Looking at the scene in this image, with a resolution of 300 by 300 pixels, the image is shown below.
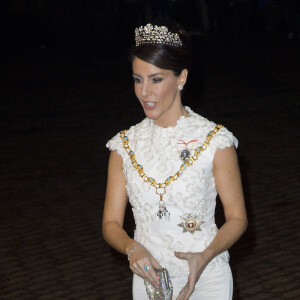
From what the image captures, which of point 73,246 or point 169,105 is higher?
point 169,105

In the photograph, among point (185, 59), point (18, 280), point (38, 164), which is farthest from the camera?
point (38, 164)

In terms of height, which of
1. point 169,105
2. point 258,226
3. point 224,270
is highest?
point 169,105

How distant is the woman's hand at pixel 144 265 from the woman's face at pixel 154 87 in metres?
0.64

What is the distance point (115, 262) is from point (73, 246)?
54 centimetres

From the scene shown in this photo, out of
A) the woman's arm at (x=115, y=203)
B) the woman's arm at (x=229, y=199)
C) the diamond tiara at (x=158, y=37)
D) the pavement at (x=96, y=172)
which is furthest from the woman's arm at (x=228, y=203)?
the pavement at (x=96, y=172)

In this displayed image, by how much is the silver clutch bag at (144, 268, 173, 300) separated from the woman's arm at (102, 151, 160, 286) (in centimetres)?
6

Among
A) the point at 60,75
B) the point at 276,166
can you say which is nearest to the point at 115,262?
the point at 276,166

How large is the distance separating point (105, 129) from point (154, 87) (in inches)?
333

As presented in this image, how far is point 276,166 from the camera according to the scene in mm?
9133

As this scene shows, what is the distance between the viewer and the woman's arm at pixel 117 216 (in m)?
3.12

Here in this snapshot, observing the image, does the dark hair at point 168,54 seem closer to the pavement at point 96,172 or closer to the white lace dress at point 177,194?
the white lace dress at point 177,194

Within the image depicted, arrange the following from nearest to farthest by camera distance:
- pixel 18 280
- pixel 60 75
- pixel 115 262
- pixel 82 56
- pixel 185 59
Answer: pixel 185 59
pixel 18 280
pixel 115 262
pixel 60 75
pixel 82 56

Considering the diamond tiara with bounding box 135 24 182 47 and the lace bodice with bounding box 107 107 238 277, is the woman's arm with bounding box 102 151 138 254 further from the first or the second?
the diamond tiara with bounding box 135 24 182 47

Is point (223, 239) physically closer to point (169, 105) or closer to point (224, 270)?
point (224, 270)
